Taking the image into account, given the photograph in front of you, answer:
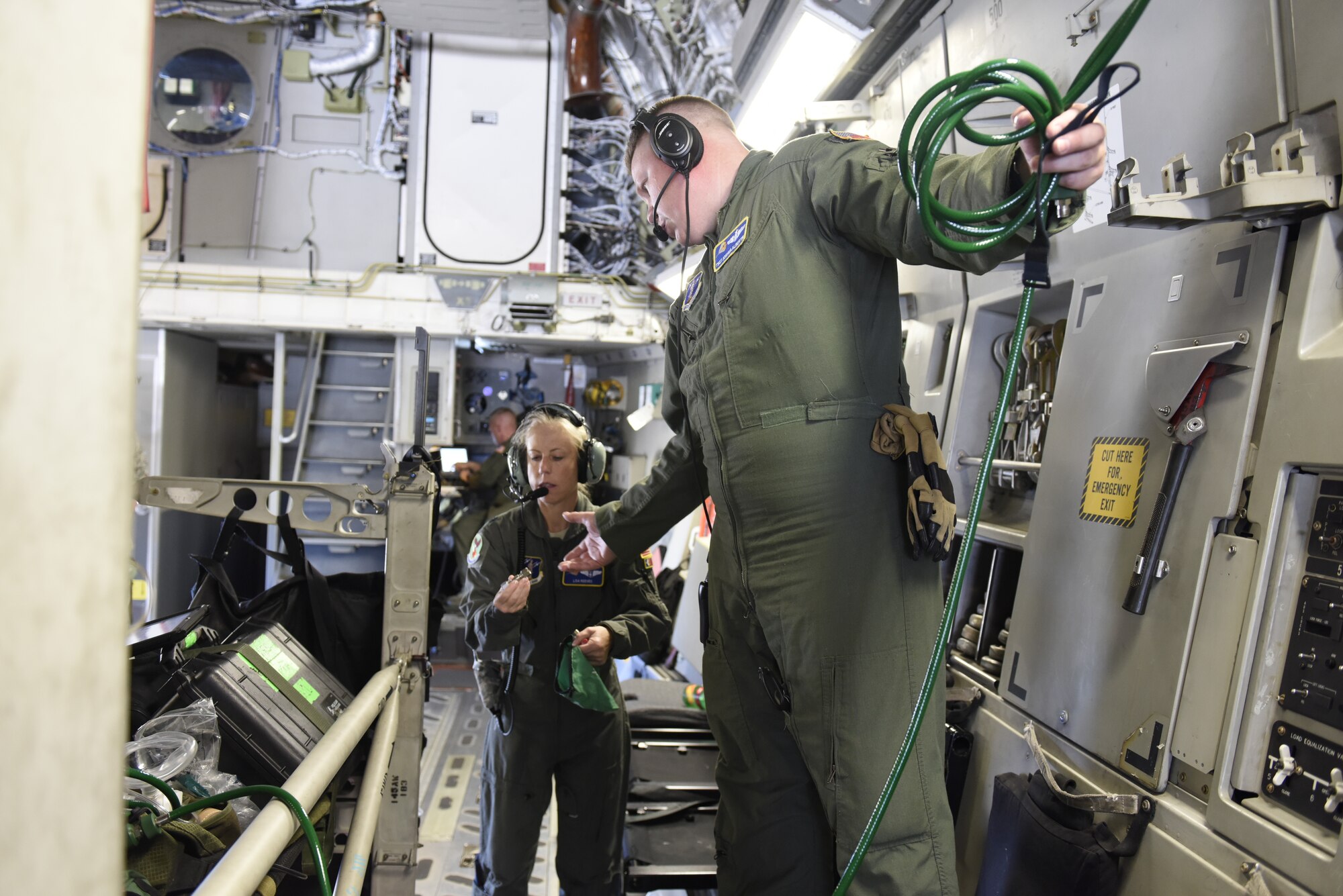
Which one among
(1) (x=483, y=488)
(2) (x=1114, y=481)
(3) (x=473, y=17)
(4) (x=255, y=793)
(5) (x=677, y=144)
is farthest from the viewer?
(1) (x=483, y=488)

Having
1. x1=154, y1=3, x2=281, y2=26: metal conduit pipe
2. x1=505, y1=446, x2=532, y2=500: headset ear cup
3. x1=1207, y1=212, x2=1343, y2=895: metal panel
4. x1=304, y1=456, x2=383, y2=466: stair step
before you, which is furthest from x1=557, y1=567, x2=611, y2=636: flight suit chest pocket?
x1=154, y1=3, x2=281, y2=26: metal conduit pipe

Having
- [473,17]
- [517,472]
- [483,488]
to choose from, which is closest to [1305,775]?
[517,472]

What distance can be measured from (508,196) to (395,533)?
4.63 metres

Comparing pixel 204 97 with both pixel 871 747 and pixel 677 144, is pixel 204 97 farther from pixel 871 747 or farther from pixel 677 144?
pixel 871 747

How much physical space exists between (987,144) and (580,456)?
1738 millimetres

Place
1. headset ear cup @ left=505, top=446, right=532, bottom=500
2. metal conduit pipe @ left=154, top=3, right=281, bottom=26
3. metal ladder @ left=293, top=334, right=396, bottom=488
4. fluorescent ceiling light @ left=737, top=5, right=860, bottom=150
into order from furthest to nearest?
metal conduit pipe @ left=154, top=3, right=281, bottom=26
metal ladder @ left=293, top=334, right=396, bottom=488
fluorescent ceiling light @ left=737, top=5, right=860, bottom=150
headset ear cup @ left=505, top=446, right=532, bottom=500

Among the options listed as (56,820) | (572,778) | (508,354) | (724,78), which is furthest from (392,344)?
(56,820)

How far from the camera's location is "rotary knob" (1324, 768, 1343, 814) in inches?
46.6

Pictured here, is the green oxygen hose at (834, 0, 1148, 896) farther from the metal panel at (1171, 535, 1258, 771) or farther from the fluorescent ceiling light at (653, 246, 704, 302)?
the fluorescent ceiling light at (653, 246, 704, 302)

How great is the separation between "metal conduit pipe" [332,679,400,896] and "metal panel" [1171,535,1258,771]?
1.36 m

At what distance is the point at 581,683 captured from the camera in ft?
7.49

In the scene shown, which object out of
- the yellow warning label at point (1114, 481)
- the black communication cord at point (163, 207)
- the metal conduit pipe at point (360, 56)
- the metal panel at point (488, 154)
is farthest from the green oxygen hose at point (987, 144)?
the black communication cord at point (163, 207)

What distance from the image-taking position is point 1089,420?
1.86 m

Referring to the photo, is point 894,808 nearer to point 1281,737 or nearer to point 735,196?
point 1281,737
